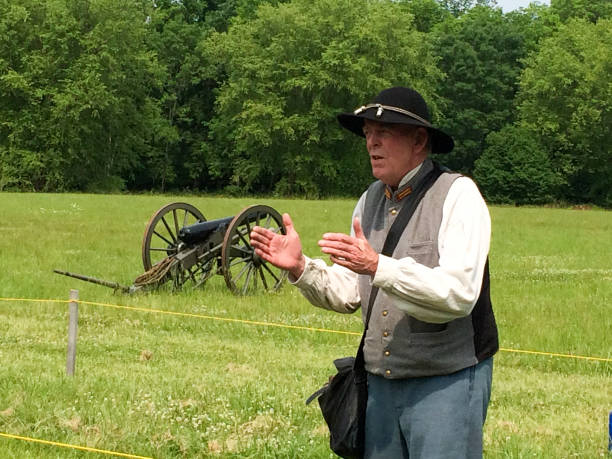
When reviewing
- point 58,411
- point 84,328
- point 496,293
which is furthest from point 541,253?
point 58,411

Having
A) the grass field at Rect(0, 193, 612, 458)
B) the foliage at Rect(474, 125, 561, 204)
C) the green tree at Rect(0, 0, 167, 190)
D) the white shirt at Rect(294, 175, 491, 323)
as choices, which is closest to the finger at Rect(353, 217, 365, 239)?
the white shirt at Rect(294, 175, 491, 323)

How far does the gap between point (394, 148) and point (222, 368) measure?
536cm

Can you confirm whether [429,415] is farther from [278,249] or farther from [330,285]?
[278,249]

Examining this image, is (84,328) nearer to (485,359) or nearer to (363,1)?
(485,359)

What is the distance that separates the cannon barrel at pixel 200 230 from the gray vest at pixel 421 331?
31.5 ft

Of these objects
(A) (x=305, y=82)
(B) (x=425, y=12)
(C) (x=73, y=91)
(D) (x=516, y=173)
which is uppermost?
(B) (x=425, y=12)

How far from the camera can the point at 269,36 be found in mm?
67062

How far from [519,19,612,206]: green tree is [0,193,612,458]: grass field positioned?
1954 inches

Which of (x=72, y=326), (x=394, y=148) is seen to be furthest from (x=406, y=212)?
(x=72, y=326)

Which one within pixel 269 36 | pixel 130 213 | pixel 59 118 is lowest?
pixel 130 213

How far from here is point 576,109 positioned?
6719cm

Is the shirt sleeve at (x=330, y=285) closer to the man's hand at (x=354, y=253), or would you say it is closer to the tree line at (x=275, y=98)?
the man's hand at (x=354, y=253)

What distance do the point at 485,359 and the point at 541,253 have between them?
19.3 metres

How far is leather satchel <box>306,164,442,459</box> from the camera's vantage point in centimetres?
356
